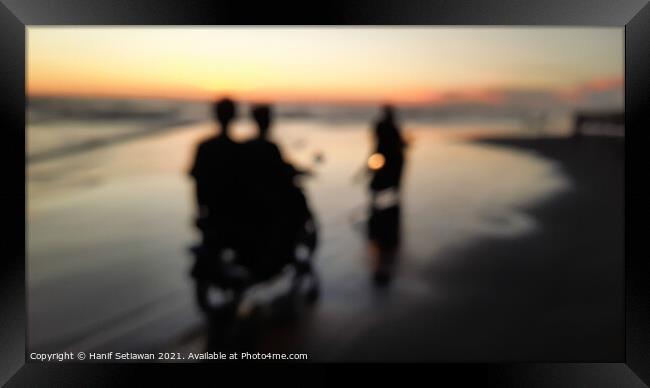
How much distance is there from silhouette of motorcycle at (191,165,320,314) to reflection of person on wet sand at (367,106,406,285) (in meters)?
0.54

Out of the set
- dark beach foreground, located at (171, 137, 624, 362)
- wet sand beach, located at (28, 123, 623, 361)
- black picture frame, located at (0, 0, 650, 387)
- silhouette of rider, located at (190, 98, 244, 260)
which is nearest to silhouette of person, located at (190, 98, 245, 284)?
silhouette of rider, located at (190, 98, 244, 260)

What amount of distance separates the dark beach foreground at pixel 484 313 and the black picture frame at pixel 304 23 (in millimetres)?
99

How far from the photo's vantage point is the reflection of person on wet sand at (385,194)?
319cm

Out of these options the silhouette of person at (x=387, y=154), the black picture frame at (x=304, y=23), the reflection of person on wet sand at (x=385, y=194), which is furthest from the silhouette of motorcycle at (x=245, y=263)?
the silhouette of person at (x=387, y=154)

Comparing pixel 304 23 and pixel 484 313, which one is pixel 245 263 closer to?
pixel 304 23

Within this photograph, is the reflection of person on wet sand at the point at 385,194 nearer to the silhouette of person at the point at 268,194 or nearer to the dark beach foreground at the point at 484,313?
the dark beach foreground at the point at 484,313

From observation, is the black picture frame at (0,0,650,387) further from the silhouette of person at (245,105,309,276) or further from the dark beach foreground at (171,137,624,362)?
the silhouette of person at (245,105,309,276)

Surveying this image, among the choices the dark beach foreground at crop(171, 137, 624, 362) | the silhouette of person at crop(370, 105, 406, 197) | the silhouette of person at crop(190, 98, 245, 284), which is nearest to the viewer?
the silhouette of person at crop(190, 98, 245, 284)

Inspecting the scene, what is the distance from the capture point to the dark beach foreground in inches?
98.5

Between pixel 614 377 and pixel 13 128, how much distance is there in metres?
3.65

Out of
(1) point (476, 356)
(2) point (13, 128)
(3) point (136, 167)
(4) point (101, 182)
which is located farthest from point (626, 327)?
(2) point (13, 128)

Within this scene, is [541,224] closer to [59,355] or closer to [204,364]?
[204,364]

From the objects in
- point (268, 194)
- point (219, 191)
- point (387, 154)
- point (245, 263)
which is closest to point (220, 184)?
point (219, 191)

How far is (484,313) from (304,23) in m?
1.99
